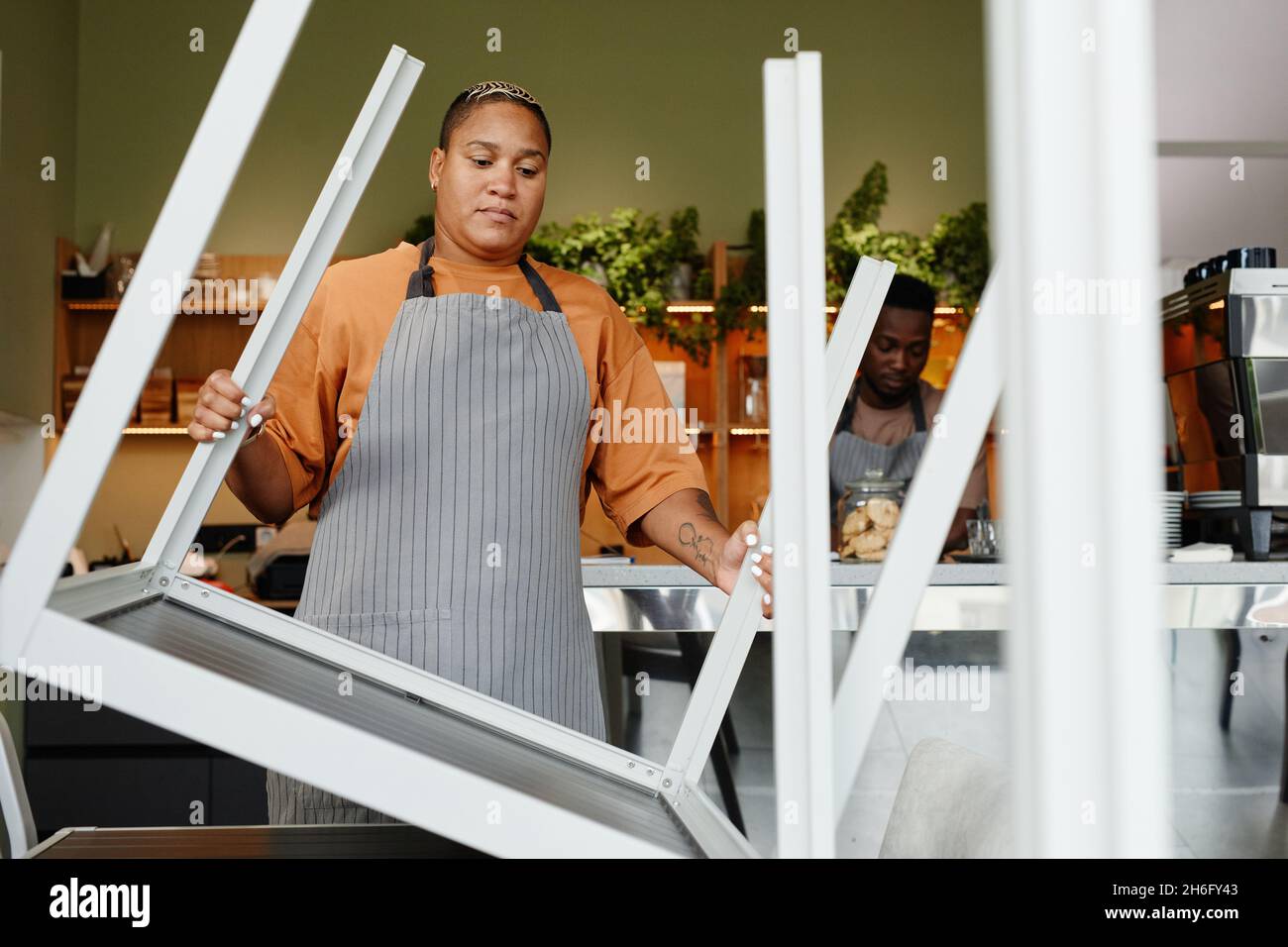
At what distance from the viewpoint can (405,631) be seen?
1260 millimetres

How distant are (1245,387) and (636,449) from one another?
1.61m

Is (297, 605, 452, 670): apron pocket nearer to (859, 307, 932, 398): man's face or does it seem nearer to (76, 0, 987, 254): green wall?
(859, 307, 932, 398): man's face

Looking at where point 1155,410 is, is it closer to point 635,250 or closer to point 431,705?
point 431,705

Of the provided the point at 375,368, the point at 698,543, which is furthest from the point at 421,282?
the point at 698,543

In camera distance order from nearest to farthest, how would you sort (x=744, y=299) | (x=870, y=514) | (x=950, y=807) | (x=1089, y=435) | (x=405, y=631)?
(x=1089, y=435)
(x=950, y=807)
(x=405, y=631)
(x=870, y=514)
(x=744, y=299)

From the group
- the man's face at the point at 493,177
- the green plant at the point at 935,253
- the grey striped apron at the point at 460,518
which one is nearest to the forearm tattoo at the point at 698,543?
the grey striped apron at the point at 460,518

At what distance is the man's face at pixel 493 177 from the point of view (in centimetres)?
131

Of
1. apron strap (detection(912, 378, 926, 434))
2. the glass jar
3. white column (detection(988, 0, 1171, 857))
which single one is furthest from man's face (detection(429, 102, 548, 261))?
apron strap (detection(912, 378, 926, 434))

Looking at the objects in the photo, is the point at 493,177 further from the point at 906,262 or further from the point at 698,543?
the point at 906,262

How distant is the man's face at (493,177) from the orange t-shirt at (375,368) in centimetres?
7

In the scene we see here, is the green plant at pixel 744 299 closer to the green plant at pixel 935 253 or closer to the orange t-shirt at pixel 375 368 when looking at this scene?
the green plant at pixel 935 253

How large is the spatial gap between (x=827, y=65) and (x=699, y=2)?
2.09 feet
